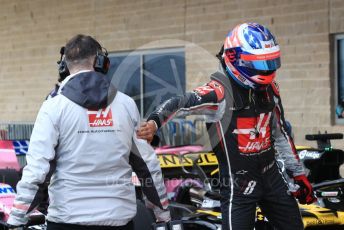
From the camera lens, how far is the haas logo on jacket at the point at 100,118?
3424 mm

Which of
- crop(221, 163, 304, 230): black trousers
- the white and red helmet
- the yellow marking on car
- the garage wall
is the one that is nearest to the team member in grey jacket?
crop(221, 163, 304, 230): black trousers

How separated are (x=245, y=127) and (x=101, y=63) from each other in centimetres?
99

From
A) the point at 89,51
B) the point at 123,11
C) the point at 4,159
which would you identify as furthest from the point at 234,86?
the point at 123,11

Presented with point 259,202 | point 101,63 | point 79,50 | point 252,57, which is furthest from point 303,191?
point 79,50

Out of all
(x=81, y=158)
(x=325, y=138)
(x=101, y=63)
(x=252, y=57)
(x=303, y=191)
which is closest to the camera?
(x=81, y=158)

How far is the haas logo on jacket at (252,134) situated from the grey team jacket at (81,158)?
0.89 m

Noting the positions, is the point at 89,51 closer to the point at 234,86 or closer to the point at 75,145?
the point at 75,145

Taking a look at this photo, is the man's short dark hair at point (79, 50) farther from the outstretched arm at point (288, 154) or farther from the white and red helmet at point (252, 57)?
the outstretched arm at point (288, 154)

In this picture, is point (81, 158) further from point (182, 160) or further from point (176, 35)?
point (176, 35)

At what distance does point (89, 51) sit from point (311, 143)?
7.08 meters

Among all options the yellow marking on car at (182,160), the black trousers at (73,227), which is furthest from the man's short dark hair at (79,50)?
the yellow marking on car at (182,160)

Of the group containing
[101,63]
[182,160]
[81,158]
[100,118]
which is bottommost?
[182,160]

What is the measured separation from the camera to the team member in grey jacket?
3.34 m

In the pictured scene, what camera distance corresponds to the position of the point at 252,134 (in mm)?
4145
